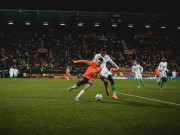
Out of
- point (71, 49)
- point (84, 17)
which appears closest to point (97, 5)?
point (84, 17)

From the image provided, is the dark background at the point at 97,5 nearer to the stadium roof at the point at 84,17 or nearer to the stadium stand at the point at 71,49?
the stadium roof at the point at 84,17

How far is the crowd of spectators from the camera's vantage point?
4338 centimetres

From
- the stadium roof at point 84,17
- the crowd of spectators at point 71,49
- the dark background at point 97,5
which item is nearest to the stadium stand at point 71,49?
the crowd of spectators at point 71,49

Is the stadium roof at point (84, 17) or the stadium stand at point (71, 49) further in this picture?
the stadium stand at point (71, 49)

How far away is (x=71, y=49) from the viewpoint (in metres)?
47.7

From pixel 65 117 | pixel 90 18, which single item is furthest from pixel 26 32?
pixel 65 117

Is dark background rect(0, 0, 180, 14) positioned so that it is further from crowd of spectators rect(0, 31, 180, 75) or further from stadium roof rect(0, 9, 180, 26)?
crowd of spectators rect(0, 31, 180, 75)

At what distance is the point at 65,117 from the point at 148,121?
201 centimetres

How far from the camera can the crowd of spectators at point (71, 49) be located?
43.4m

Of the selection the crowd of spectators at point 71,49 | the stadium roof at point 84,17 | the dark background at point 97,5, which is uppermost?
the dark background at point 97,5

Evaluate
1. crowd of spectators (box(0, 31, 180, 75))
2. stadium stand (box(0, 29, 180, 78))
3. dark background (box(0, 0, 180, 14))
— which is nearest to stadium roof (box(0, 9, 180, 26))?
dark background (box(0, 0, 180, 14))

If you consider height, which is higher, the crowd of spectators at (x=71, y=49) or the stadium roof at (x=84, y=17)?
the stadium roof at (x=84, y=17)

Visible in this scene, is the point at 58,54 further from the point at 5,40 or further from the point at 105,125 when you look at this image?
the point at 105,125

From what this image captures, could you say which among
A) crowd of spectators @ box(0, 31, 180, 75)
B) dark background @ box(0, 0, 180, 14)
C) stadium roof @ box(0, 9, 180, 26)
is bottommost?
crowd of spectators @ box(0, 31, 180, 75)
